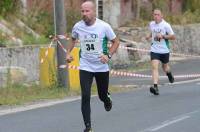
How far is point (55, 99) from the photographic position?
51.5 ft

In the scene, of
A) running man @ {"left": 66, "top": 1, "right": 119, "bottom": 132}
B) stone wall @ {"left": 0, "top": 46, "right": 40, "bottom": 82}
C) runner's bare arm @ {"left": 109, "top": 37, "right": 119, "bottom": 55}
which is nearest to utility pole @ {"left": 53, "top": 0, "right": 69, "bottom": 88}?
stone wall @ {"left": 0, "top": 46, "right": 40, "bottom": 82}

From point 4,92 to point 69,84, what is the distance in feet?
5.98

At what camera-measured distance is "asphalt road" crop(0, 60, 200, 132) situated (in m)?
11.4

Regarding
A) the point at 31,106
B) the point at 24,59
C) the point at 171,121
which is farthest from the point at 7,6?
the point at 171,121

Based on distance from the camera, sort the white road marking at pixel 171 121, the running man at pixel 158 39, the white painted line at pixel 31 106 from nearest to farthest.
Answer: the white road marking at pixel 171 121 → the white painted line at pixel 31 106 → the running man at pixel 158 39

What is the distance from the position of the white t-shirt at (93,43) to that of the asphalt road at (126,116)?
108 centimetres

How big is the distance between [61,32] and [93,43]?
22.3 feet

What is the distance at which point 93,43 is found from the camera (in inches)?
414

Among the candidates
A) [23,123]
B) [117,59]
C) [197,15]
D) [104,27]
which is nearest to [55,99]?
[23,123]

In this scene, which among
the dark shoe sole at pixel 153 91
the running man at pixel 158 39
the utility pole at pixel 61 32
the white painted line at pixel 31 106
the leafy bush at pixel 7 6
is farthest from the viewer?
the leafy bush at pixel 7 6

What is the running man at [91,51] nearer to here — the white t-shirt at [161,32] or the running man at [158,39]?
the running man at [158,39]

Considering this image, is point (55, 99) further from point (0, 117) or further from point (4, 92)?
point (0, 117)

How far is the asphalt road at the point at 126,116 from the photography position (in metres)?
11.4

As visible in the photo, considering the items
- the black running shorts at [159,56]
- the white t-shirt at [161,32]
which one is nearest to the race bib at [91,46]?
the white t-shirt at [161,32]
